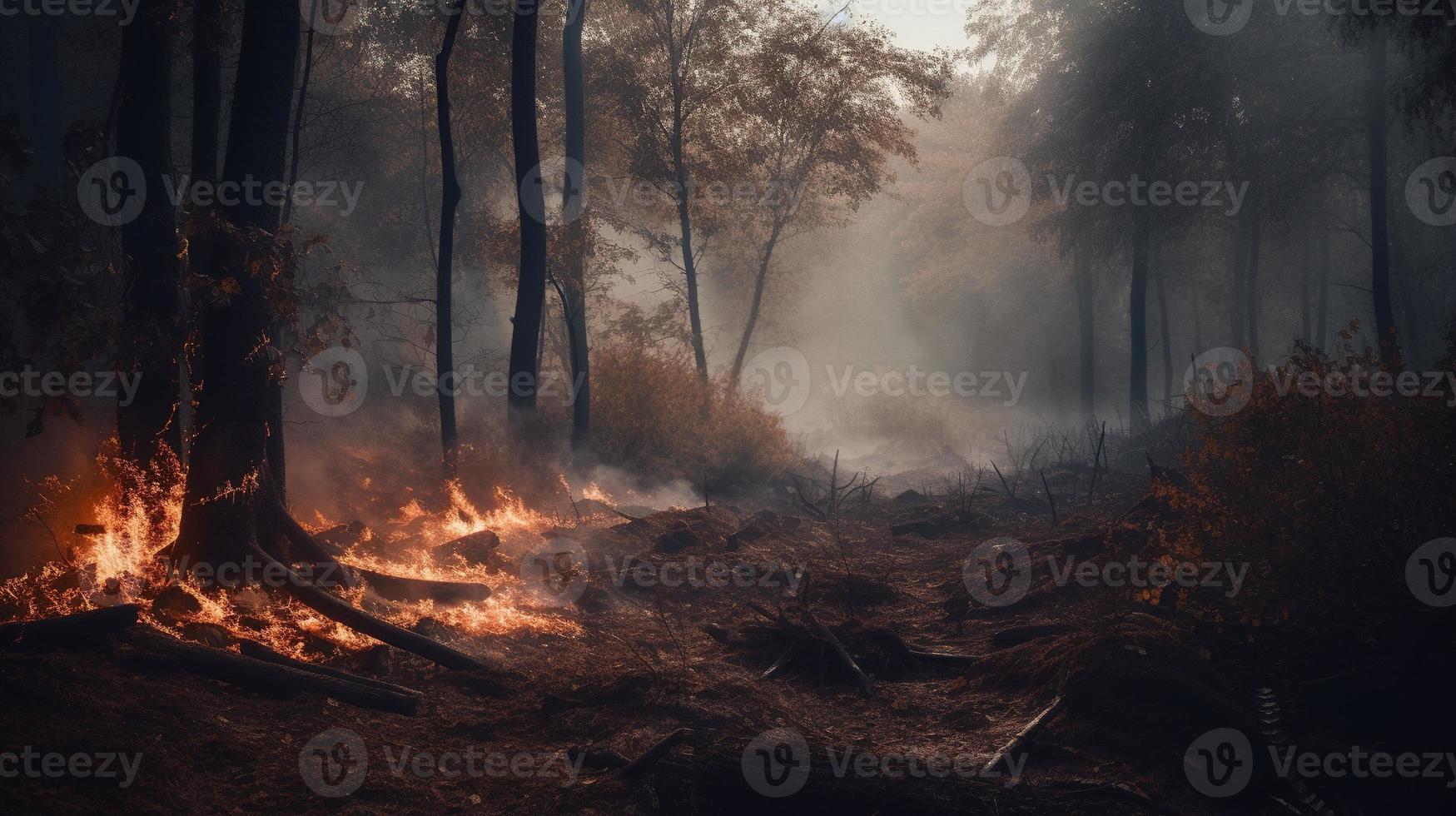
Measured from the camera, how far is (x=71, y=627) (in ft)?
17.7

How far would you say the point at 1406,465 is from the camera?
20.9 feet

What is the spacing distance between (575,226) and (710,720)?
12.8 m

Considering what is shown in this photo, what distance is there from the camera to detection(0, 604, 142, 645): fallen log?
5.17 metres

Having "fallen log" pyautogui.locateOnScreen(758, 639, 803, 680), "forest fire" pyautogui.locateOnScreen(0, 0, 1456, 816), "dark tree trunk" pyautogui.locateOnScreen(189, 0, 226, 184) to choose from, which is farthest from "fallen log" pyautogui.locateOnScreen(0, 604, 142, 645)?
"dark tree trunk" pyautogui.locateOnScreen(189, 0, 226, 184)

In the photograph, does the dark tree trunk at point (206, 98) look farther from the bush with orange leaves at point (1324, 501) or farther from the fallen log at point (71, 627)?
the bush with orange leaves at point (1324, 501)

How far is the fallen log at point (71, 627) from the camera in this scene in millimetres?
5172

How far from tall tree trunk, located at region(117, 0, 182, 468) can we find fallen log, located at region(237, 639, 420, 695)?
3448mm

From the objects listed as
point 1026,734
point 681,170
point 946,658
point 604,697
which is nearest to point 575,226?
point 681,170

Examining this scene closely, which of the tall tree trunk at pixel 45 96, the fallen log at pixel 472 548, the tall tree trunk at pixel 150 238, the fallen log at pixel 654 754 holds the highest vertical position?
the tall tree trunk at pixel 45 96

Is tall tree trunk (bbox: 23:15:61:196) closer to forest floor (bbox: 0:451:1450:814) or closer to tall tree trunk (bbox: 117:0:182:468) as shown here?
tall tree trunk (bbox: 117:0:182:468)

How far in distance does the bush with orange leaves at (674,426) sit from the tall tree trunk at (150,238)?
9.66m

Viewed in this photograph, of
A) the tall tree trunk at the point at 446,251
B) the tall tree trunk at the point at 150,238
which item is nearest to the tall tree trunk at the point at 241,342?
the tall tree trunk at the point at 150,238

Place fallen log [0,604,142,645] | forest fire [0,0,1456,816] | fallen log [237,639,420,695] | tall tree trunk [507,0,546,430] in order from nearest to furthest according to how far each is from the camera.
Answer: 1. fallen log [0,604,142,645]
2. forest fire [0,0,1456,816]
3. fallen log [237,639,420,695]
4. tall tree trunk [507,0,546,430]

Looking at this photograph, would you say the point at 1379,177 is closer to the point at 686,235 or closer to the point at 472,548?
the point at 686,235
